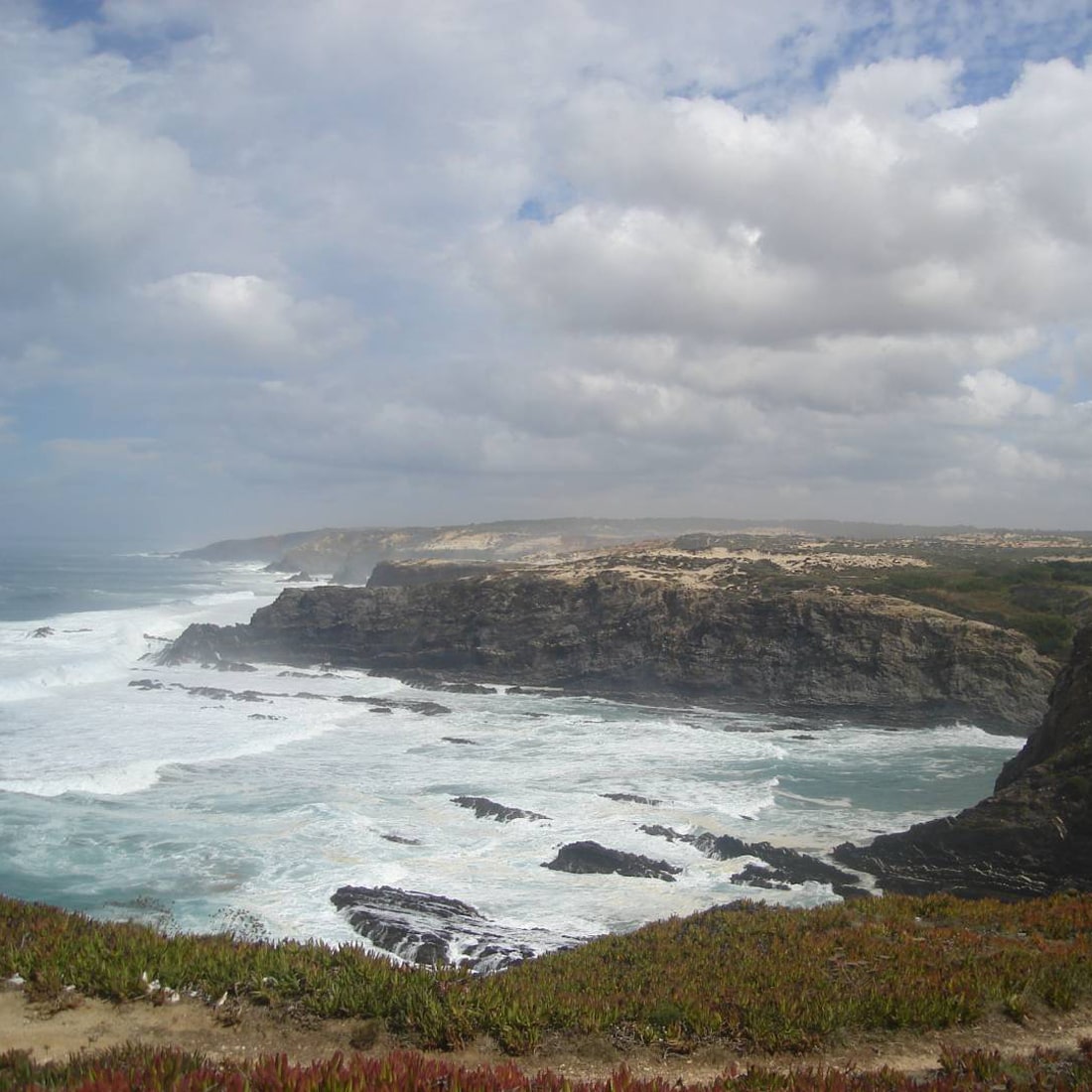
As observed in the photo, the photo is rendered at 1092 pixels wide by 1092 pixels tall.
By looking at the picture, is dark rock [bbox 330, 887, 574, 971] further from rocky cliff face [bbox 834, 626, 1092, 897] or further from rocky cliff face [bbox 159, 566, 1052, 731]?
rocky cliff face [bbox 159, 566, 1052, 731]

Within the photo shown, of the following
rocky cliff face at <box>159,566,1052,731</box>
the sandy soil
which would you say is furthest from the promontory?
the sandy soil

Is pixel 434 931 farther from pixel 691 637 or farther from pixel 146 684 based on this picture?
pixel 146 684

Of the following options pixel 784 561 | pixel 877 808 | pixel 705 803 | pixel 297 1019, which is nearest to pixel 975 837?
pixel 877 808

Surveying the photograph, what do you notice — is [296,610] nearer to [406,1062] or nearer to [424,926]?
[424,926]

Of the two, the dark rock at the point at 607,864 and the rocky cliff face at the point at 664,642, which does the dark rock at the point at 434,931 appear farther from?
the rocky cliff face at the point at 664,642

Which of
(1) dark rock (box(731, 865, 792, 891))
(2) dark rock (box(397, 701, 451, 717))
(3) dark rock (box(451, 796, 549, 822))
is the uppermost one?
(3) dark rock (box(451, 796, 549, 822))

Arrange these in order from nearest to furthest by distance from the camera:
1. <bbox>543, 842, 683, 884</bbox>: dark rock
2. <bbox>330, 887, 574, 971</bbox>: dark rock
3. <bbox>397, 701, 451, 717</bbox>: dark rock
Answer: <bbox>330, 887, 574, 971</bbox>: dark rock → <bbox>543, 842, 683, 884</bbox>: dark rock → <bbox>397, 701, 451, 717</bbox>: dark rock

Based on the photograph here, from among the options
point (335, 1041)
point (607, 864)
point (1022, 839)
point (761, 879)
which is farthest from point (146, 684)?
point (1022, 839)
